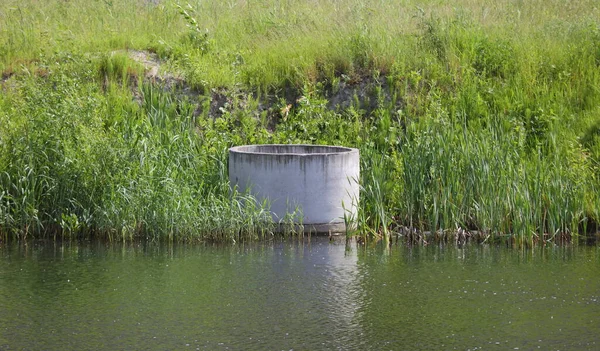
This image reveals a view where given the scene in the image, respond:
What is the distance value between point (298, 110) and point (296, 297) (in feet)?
19.6

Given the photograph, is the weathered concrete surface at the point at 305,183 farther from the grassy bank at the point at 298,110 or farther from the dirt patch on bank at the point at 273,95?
the dirt patch on bank at the point at 273,95

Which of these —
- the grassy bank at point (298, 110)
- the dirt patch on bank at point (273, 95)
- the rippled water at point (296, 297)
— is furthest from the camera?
the dirt patch on bank at point (273, 95)

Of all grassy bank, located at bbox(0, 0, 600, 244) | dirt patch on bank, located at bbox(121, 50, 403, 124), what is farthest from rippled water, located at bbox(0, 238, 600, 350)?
dirt patch on bank, located at bbox(121, 50, 403, 124)

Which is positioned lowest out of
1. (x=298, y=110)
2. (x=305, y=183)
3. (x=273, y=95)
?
(x=305, y=183)

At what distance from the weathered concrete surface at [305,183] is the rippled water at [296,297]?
22.6 inches

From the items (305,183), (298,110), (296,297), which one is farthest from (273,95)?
(296,297)

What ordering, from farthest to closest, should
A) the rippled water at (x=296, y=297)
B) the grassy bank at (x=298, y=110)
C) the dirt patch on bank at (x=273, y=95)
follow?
1. the dirt patch on bank at (x=273, y=95)
2. the grassy bank at (x=298, y=110)
3. the rippled water at (x=296, y=297)

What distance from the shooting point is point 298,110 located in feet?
46.1

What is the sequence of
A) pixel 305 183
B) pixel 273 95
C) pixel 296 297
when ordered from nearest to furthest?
pixel 296 297 < pixel 305 183 < pixel 273 95

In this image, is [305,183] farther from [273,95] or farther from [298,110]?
[273,95]

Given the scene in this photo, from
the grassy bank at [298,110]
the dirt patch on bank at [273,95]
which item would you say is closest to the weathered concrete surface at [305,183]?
the grassy bank at [298,110]

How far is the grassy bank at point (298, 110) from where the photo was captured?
11.3 m

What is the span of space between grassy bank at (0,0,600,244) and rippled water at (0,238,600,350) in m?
0.75

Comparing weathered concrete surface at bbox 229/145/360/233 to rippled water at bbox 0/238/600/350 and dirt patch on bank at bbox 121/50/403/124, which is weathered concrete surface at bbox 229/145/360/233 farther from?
dirt patch on bank at bbox 121/50/403/124
